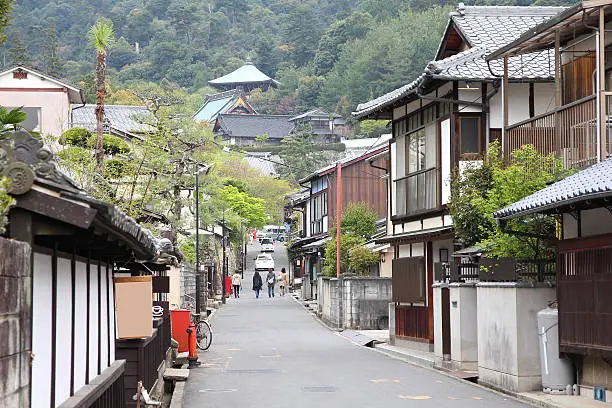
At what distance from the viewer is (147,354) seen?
1673 centimetres

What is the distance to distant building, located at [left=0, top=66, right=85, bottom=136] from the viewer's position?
4556 cm

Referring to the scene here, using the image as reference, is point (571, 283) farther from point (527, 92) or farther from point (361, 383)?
point (527, 92)

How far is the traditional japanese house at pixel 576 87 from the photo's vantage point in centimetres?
1759

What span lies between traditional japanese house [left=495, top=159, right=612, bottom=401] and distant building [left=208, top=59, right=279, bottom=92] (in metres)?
151

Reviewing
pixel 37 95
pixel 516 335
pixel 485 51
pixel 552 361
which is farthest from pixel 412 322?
pixel 37 95

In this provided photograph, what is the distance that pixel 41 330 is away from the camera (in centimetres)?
817

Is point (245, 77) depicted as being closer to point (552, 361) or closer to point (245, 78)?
point (245, 78)

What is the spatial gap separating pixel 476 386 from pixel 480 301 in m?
1.76

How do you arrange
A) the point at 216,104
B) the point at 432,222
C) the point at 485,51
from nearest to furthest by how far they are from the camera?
the point at 485,51 < the point at 432,222 < the point at 216,104

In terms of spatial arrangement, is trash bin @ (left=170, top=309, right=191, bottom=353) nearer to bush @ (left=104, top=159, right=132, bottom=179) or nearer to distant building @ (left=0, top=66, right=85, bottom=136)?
bush @ (left=104, top=159, right=132, bottom=179)

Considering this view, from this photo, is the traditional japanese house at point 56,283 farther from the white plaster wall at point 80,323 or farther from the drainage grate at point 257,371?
the drainage grate at point 257,371

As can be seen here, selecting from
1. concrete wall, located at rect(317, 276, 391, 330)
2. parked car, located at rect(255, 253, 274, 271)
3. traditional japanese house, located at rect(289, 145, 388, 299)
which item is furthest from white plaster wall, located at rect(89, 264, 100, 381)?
parked car, located at rect(255, 253, 274, 271)

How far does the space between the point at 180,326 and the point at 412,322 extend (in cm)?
725

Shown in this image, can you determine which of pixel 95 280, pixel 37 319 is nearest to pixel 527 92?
pixel 95 280
